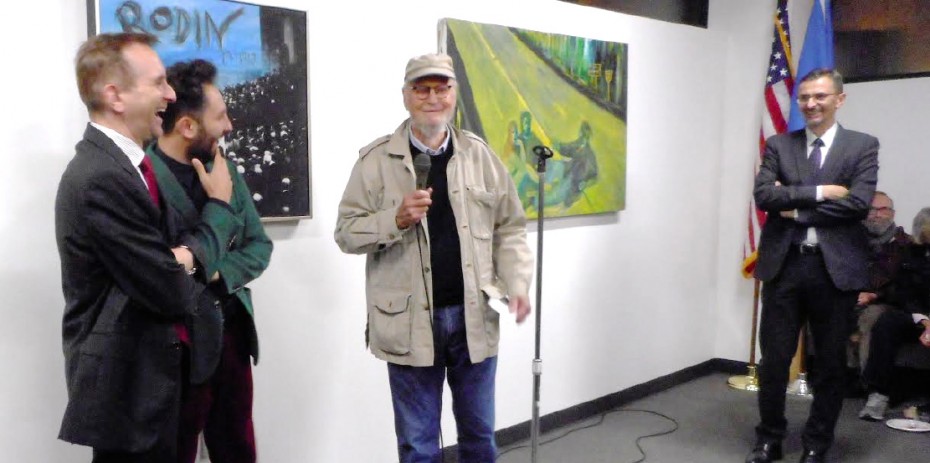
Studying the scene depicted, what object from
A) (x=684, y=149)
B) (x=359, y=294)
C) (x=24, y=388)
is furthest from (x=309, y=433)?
(x=684, y=149)

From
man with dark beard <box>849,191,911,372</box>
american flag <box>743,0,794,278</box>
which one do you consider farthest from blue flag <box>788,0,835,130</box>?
man with dark beard <box>849,191,911,372</box>

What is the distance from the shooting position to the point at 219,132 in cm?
190

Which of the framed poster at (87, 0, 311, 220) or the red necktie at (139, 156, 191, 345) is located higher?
the framed poster at (87, 0, 311, 220)

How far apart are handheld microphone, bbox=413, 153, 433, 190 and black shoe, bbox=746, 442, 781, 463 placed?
2.09m

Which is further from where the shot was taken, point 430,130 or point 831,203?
point 831,203

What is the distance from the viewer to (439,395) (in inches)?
89.3

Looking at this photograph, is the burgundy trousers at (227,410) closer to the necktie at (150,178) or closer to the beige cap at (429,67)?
the necktie at (150,178)

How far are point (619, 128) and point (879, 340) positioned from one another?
170cm

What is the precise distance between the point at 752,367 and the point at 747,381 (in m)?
0.09

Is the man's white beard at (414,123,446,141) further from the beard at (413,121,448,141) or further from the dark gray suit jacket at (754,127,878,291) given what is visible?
the dark gray suit jacket at (754,127,878,291)

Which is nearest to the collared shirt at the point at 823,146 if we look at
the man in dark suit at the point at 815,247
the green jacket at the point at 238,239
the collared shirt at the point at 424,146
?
the man in dark suit at the point at 815,247

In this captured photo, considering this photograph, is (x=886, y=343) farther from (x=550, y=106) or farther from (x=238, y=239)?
(x=238, y=239)

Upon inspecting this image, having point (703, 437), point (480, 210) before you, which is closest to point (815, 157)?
point (703, 437)

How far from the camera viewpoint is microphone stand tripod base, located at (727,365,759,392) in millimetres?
4473
